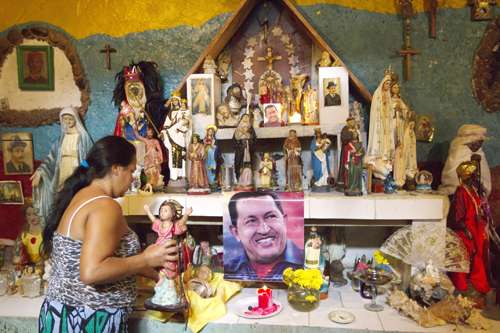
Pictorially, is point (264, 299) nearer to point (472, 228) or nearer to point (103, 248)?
point (103, 248)

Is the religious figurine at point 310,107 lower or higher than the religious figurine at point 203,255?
higher

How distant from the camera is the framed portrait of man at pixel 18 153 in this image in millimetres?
3387

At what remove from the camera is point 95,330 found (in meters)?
1.82

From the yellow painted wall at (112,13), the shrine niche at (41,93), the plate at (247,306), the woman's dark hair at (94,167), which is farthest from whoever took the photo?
the shrine niche at (41,93)

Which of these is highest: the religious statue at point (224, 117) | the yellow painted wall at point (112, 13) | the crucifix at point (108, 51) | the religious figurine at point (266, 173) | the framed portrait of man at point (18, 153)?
the yellow painted wall at point (112, 13)

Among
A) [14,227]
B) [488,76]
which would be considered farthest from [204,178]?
[488,76]

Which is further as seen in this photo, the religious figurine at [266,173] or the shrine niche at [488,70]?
the shrine niche at [488,70]

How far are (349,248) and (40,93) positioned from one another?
9.51 feet

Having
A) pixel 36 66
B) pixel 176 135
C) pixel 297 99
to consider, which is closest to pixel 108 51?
pixel 36 66

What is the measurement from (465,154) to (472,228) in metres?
0.51

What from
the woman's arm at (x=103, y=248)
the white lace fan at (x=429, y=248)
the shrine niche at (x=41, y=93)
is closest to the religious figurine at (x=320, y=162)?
the white lace fan at (x=429, y=248)

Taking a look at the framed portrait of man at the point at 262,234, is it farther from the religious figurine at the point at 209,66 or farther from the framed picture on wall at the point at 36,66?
the framed picture on wall at the point at 36,66

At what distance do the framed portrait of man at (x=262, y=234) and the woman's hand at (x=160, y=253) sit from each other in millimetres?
645

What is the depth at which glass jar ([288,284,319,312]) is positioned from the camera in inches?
91.3
